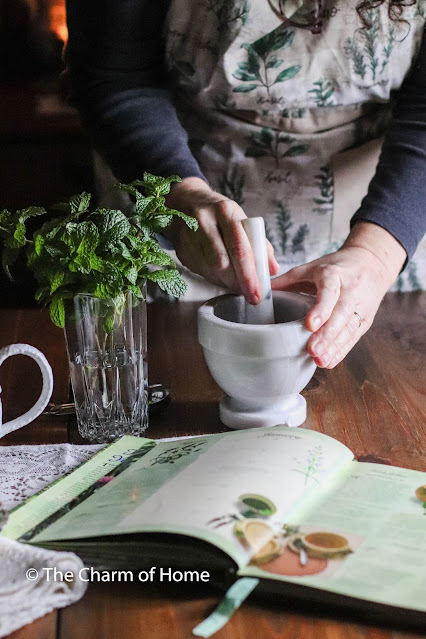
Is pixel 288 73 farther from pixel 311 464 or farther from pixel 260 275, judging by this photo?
pixel 311 464

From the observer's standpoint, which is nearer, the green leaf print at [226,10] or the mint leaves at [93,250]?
the mint leaves at [93,250]

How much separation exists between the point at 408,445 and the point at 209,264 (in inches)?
13.8

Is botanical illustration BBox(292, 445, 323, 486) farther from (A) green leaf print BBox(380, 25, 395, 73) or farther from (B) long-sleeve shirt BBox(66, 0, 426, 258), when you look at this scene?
(A) green leaf print BBox(380, 25, 395, 73)

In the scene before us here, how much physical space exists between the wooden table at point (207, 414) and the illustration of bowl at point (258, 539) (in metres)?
0.04

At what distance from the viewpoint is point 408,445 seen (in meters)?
0.90

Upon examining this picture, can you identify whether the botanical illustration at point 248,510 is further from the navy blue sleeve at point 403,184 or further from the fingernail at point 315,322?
the navy blue sleeve at point 403,184

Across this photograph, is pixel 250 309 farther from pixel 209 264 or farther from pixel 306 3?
pixel 306 3

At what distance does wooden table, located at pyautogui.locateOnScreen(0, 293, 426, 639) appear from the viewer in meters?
0.61

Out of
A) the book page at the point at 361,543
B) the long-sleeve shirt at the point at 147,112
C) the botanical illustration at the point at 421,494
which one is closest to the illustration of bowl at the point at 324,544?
the book page at the point at 361,543

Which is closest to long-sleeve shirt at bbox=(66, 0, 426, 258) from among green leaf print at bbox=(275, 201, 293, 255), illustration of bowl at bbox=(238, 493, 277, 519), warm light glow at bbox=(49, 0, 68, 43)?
green leaf print at bbox=(275, 201, 293, 255)

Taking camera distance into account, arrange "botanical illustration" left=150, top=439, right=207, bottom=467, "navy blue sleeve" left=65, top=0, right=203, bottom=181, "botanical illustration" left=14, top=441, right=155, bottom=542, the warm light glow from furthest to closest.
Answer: the warm light glow → "navy blue sleeve" left=65, top=0, right=203, bottom=181 → "botanical illustration" left=150, top=439, right=207, bottom=467 → "botanical illustration" left=14, top=441, right=155, bottom=542

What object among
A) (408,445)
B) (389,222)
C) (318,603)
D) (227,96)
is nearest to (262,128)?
(227,96)

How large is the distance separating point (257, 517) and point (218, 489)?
0.05m

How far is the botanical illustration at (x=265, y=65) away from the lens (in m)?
1.28
